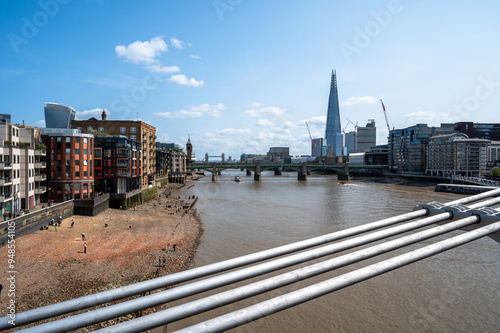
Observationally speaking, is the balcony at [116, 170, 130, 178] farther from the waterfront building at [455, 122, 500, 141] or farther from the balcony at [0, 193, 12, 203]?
the waterfront building at [455, 122, 500, 141]

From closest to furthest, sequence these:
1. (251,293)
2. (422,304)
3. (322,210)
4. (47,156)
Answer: (251,293) < (422,304) < (47,156) < (322,210)

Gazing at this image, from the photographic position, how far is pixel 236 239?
28.3 m

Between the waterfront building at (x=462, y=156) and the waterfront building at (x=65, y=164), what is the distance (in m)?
87.2

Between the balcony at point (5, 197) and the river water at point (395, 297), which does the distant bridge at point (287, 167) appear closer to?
the river water at point (395, 297)

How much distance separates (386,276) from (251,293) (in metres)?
19.1

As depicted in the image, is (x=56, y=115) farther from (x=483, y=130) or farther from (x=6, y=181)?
(x=483, y=130)

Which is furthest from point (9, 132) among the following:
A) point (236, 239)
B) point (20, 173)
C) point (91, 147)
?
point (236, 239)

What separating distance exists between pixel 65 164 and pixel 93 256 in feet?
59.2

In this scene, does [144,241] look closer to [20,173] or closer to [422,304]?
[20,173]

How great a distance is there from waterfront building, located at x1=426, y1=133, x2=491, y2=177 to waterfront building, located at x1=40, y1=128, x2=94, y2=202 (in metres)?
87.2

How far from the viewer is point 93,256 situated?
2173 cm

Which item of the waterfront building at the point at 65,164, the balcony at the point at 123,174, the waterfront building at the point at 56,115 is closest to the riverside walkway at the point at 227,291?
Answer: the waterfront building at the point at 65,164

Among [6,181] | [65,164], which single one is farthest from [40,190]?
[6,181]

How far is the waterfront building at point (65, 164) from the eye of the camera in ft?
114
